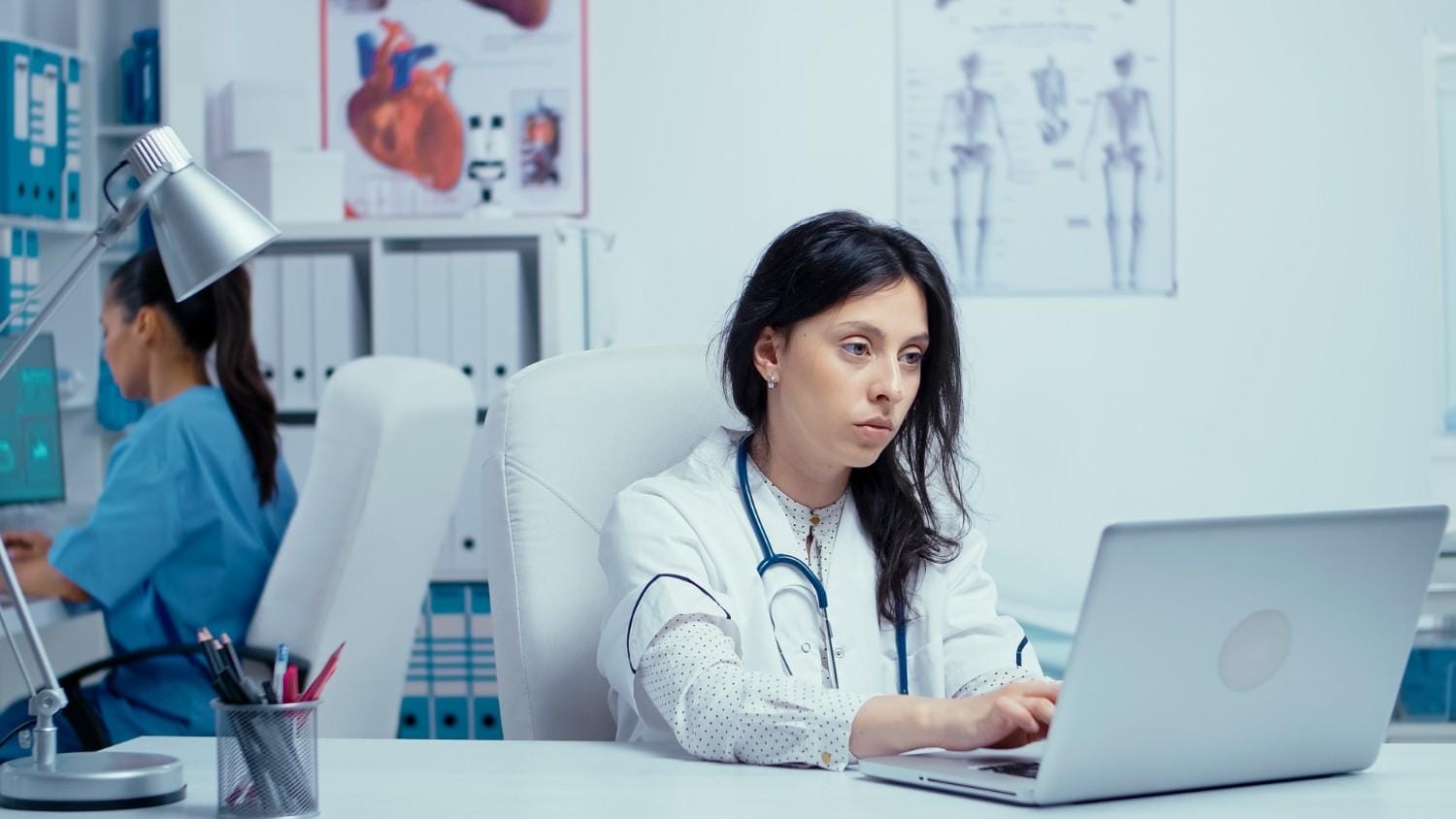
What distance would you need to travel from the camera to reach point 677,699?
1.29 meters

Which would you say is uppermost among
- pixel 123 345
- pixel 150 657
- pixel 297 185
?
pixel 297 185

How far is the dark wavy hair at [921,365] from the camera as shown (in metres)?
1.56

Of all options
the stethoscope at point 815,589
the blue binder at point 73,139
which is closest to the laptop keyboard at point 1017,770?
the stethoscope at point 815,589

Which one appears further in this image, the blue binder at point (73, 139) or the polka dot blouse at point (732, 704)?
the blue binder at point (73, 139)

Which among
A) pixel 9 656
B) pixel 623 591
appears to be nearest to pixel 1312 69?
pixel 623 591

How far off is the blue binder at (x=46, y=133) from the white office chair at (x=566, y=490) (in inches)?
80.9

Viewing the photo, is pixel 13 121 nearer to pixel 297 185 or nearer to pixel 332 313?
pixel 297 185

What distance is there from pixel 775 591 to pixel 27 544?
5.06 feet

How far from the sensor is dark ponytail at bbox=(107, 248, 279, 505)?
2.54m

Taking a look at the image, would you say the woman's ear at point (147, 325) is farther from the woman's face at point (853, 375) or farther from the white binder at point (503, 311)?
the woman's face at point (853, 375)

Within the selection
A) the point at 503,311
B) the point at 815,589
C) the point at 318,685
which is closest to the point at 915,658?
the point at 815,589

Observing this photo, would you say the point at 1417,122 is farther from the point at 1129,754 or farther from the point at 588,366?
the point at 1129,754

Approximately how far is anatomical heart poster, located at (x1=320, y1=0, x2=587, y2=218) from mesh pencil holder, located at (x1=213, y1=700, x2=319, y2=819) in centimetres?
281

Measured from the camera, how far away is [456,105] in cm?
381
